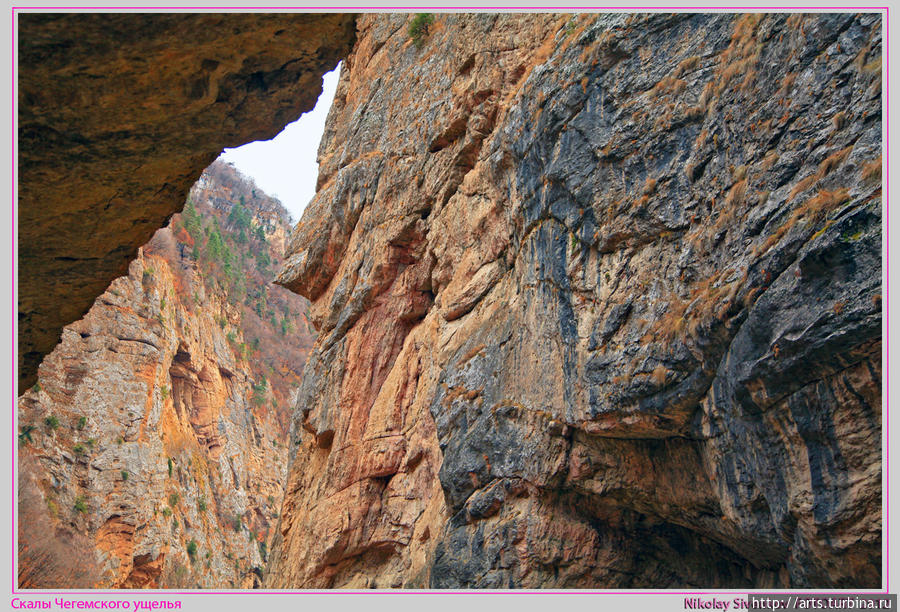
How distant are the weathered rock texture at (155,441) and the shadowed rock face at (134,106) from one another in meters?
28.5

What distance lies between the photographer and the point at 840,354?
8.02 metres

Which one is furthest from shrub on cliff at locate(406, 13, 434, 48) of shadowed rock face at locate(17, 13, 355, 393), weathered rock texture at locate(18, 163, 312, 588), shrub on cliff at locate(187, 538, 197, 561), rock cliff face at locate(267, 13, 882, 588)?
shrub on cliff at locate(187, 538, 197, 561)

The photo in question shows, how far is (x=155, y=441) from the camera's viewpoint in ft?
136

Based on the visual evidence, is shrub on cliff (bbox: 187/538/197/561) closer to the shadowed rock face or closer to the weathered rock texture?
the weathered rock texture

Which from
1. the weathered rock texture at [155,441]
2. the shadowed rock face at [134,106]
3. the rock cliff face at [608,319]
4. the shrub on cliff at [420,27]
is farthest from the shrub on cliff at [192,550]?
the shadowed rock face at [134,106]

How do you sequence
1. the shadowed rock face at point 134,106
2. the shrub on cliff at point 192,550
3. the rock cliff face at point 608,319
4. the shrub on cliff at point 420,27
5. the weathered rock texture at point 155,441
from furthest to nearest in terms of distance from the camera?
the shrub on cliff at point 192,550, the weathered rock texture at point 155,441, the shrub on cliff at point 420,27, the rock cliff face at point 608,319, the shadowed rock face at point 134,106

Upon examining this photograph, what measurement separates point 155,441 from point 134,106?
127 feet

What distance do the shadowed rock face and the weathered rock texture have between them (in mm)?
28522

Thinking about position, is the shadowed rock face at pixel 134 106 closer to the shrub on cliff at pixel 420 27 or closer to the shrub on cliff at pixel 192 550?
the shrub on cliff at pixel 420 27

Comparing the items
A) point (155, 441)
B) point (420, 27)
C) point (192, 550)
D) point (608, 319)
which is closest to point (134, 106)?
point (608, 319)

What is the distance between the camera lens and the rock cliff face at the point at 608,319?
845cm

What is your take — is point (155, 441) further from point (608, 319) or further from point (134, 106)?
point (134, 106)

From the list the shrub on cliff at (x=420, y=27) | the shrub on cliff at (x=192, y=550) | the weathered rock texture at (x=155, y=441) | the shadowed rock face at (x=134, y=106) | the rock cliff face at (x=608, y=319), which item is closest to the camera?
the shadowed rock face at (x=134, y=106)
